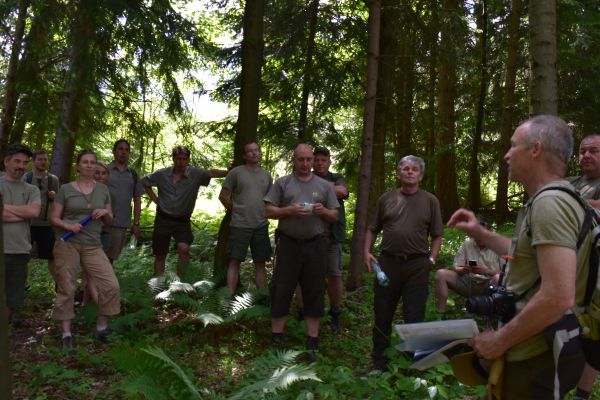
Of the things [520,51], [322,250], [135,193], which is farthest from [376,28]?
[520,51]

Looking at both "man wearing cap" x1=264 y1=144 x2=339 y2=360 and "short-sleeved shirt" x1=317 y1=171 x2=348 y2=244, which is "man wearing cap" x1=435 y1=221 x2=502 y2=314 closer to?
"short-sleeved shirt" x1=317 y1=171 x2=348 y2=244

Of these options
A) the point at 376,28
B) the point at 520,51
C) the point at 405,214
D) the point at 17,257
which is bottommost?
the point at 17,257

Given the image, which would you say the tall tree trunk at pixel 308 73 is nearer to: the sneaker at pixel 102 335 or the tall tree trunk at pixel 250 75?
the tall tree trunk at pixel 250 75

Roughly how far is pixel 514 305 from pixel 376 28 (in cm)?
597

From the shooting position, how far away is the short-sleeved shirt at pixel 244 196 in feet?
21.6

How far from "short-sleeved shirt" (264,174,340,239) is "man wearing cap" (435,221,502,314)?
2.12 m

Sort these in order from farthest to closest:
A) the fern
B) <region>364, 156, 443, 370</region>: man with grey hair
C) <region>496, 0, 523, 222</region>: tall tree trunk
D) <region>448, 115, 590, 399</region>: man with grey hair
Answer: <region>496, 0, 523, 222</region>: tall tree trunk, <region>364, 156, 443, 370</region>: man with grey hair, the fern, <region>448, 115, 590, 399</region>: man with grey hair

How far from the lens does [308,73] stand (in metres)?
10.3

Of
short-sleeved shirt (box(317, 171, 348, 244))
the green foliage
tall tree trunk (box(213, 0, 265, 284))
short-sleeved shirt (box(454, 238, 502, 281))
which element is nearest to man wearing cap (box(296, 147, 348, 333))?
short-sleeved shirt (box(317, 171, 348, 244))

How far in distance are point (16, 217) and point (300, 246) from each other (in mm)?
2884

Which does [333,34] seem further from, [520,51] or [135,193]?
[520,51]

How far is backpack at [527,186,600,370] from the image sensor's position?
6.53ft

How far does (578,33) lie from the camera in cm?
1040

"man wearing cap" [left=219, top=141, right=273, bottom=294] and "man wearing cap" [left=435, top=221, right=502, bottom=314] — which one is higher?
"man wearing cap" [left=219, top=141, right=273, bottom=294]
